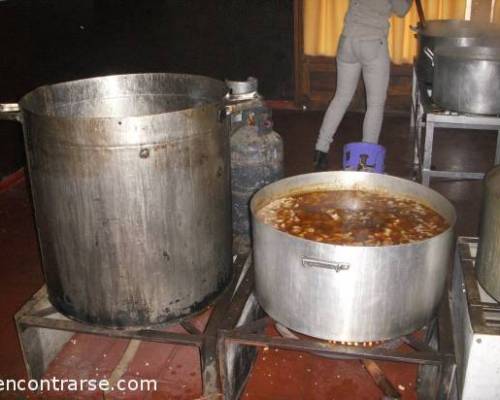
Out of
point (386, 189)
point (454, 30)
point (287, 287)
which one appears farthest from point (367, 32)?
point (287, 287)

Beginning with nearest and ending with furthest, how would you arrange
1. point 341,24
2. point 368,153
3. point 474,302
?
point 474,302
point 368,153
point 341,24

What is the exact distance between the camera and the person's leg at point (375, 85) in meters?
4.29

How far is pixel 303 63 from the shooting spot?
21.9 ft

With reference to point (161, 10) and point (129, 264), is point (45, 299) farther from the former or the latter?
point (161, 10)

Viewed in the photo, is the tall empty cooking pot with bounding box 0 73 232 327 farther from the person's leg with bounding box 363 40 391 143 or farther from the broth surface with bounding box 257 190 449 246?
the person's leg with bounding box 363 40 391 143

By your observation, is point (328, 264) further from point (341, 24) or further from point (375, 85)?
point (341, 24)

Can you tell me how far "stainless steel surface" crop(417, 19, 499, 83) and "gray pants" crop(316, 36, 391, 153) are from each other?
0.31 metres

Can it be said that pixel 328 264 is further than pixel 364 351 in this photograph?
No

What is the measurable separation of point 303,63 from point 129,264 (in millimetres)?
5186

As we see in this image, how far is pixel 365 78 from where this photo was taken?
4.44m

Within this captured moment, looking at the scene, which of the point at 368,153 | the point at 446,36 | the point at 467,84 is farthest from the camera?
the point at 446,36

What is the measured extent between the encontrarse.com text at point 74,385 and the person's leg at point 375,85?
289cm

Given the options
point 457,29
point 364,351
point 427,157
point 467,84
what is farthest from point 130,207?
point 457,29

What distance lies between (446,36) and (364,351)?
3.17 meters
